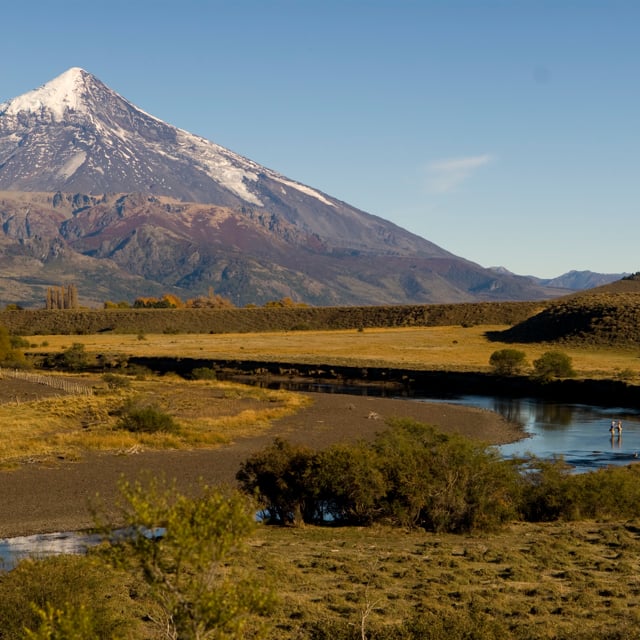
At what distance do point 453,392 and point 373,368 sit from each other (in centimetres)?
1389

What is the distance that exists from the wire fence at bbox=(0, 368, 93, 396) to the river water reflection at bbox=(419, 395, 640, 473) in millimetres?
24419

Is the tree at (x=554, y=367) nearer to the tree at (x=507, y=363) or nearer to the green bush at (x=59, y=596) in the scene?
the tree at (x=507, y=363)

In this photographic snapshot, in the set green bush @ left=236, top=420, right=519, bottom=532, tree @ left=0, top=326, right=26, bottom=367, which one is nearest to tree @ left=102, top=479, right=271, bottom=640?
green bush @ left=236, top=420, right=519, bottom=532

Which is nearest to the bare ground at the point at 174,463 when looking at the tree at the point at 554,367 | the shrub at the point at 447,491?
the shrub at the point at 447,491

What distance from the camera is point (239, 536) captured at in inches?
395

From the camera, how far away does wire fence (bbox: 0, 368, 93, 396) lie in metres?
61.8

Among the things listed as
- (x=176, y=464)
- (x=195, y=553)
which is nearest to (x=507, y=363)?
(x=176, y=464)

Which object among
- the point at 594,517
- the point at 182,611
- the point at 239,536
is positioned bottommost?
the point at 594,517

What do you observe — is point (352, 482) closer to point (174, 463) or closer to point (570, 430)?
point (174, 463)

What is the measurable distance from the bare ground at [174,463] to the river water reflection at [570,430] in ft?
5.42

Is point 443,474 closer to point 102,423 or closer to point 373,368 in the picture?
point 102,423

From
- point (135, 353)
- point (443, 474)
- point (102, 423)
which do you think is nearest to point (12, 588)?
point (443, 474)

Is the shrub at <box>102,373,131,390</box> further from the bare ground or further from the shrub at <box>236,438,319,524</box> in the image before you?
the shrub at <box>236,438,319,524</box>

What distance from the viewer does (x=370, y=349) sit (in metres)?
102
